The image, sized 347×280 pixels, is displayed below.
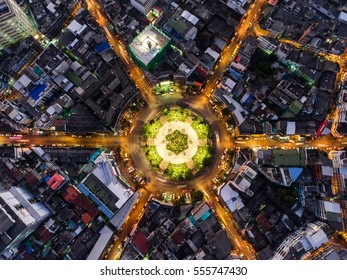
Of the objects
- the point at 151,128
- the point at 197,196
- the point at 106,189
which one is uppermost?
the point at 151,128

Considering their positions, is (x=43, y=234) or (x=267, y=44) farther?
(x=267, y=44)

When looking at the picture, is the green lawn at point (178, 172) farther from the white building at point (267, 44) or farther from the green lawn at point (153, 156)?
the white building at point (267, 44)

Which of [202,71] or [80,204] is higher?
[202,71]

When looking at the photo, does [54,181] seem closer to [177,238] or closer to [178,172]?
[178,172]

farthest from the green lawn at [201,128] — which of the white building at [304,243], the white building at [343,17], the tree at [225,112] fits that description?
the white building at [343,17]

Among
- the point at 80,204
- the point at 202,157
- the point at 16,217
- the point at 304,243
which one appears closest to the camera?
the point at 16,217

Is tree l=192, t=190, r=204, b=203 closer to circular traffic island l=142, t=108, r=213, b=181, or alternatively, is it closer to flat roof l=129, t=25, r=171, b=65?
circular traffic island l=142, t=108, r=213, b=181

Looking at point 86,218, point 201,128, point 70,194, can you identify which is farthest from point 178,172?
point 70,194

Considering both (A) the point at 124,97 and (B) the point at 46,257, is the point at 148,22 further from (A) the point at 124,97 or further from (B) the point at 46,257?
(B) the point at 46,257
